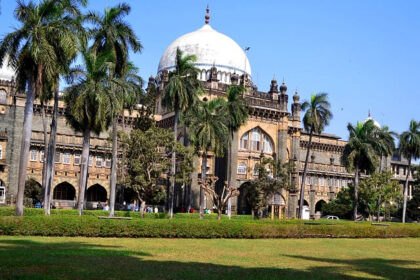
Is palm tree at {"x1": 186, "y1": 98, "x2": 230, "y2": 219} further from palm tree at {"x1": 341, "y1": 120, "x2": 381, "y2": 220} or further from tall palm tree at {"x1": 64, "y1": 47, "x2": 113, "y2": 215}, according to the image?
palm tree at {"x1": 341, "y1": 120, "x2": 381, "y2": 220}

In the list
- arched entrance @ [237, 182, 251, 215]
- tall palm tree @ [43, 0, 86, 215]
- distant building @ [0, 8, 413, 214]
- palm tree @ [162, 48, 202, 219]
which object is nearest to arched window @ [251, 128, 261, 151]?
distant building @ [0, 8, 413, 214]

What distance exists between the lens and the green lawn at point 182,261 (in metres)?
15.3

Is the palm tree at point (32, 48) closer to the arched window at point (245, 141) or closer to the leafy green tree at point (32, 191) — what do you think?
the leafy green tree at point (32, 191)

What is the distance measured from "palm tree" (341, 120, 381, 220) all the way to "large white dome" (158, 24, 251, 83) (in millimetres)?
18898

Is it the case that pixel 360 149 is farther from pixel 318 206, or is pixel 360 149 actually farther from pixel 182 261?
pixel 182 261

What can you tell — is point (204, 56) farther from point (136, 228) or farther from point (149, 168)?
point (136, 228)

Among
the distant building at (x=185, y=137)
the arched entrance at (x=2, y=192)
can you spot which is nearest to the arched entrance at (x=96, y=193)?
the distant building at (x=185, y=137)

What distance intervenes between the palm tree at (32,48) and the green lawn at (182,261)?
6.54 meters

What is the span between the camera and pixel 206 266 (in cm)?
1738

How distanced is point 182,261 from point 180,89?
2827 centimetres

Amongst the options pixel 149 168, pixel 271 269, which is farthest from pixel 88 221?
pixel 149 168

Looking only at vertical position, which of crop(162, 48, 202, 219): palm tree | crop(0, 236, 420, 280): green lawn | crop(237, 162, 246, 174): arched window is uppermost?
crop(162, 48, 202, 219): palm tree

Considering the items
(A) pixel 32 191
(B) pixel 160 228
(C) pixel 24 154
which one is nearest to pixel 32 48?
(C) pixel 24 154

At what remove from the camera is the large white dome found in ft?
231
